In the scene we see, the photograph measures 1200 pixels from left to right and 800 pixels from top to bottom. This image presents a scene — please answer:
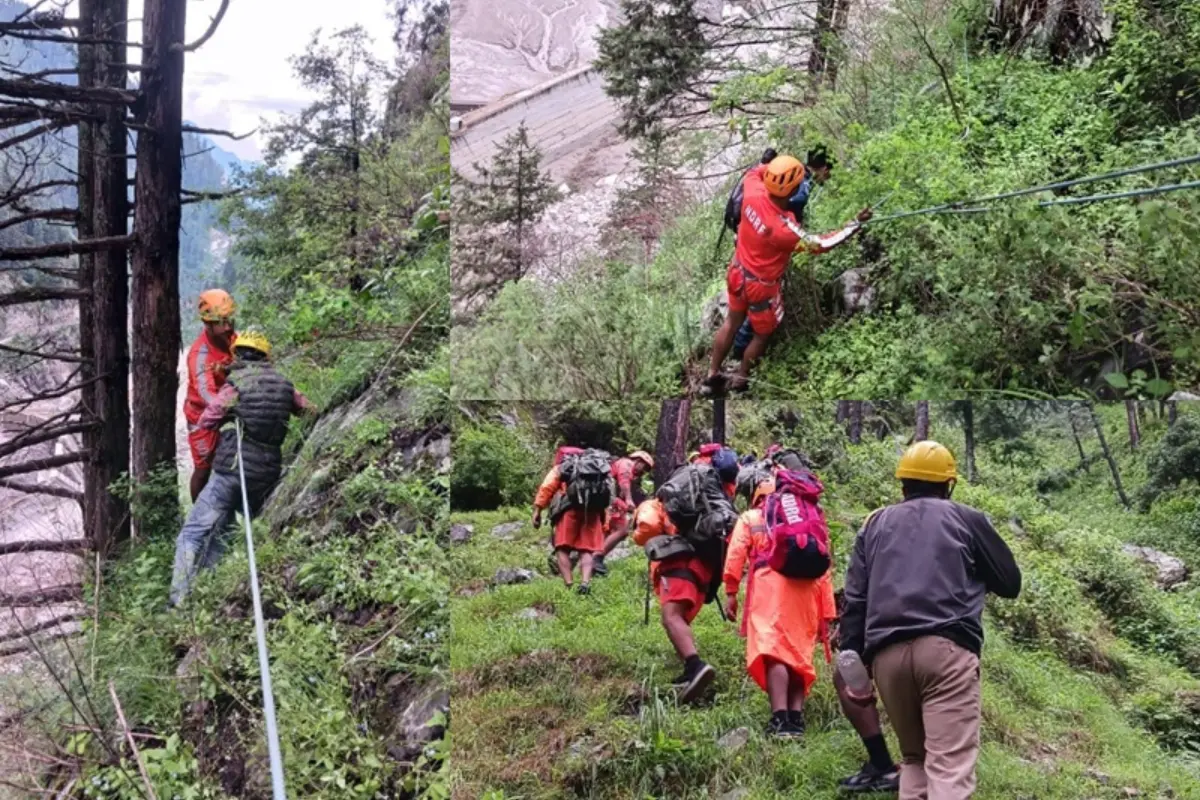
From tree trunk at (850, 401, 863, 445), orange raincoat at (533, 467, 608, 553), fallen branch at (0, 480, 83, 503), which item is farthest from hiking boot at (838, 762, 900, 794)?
fallen branch at (0, 480, 83, 503)

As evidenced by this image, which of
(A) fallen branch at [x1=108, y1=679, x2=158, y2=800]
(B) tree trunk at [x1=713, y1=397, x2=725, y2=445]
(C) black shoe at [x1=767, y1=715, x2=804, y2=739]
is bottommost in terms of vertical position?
(A) fallen branch at [x1=108, y1=679, x2=158, y2=800]

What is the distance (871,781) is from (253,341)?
307 cm

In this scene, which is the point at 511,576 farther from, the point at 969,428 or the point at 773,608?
the point at 969,428

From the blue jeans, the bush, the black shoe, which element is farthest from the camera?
the blue jeans

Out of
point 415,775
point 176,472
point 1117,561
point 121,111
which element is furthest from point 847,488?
point 121,111

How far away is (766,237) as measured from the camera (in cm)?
261

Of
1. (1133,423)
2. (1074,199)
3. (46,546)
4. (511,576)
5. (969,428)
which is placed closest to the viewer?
(1074,199)

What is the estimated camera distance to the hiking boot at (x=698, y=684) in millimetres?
3031

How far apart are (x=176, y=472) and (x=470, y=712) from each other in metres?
2.23

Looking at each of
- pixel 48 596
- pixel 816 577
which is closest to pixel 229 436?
pixel 48 596

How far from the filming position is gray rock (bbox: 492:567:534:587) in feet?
11.3

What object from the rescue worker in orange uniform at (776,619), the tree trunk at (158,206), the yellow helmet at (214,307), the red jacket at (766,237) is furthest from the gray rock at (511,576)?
the tree trunk at (158,206)

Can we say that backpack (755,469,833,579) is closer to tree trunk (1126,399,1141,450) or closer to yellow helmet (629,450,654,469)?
yellow helmet (629,450,654,469)

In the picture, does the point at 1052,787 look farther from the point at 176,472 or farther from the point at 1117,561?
the point at 176,472
